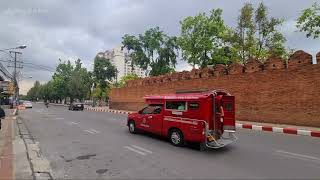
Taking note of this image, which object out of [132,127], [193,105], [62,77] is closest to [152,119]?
[132,127]

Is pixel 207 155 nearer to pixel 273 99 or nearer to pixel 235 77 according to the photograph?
pixel 273 99

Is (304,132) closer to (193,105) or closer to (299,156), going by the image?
(299,156)

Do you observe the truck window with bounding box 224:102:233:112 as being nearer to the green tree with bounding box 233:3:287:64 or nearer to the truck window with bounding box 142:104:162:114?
the truck window with bounding box 142:104:162:114

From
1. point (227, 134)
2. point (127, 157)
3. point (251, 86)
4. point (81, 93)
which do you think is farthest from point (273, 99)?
point (81, 93)

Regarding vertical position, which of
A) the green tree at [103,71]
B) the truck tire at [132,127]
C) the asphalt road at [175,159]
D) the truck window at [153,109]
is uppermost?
the green tree at [103,71]

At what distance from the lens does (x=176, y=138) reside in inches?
471

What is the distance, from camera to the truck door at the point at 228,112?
1208 centimetres

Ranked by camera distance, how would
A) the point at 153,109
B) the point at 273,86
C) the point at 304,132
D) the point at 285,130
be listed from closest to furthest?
1. the point at 153,109
2. the point at 304,132
3. the point at 285,130
4. the point at 273,86

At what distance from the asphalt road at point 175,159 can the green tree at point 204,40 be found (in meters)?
24.5

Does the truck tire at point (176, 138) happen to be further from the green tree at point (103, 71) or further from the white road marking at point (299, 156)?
the green tree at point (103, 71)

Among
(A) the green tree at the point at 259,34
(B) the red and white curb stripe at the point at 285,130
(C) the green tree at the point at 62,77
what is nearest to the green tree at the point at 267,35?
(A) the green tree at the point at 259,34

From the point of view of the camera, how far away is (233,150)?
11094 mm

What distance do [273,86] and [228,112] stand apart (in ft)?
31.3

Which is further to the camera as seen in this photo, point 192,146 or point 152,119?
point 152,119
